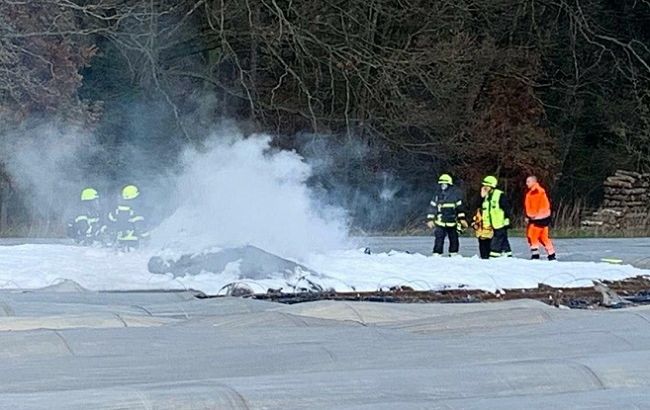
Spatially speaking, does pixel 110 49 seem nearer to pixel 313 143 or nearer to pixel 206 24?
pixel 206 24

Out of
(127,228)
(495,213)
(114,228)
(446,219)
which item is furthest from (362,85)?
(127,228)

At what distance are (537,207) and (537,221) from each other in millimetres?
340

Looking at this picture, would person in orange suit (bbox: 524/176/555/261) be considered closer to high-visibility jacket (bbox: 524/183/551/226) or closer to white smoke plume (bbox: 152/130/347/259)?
high-visibility jacket (bbox: 524/183/551/226)

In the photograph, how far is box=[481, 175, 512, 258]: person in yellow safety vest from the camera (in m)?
14.8

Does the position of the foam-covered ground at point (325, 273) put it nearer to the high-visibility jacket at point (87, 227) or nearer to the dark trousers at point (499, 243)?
the high-visibility jacket at point (87, 227)

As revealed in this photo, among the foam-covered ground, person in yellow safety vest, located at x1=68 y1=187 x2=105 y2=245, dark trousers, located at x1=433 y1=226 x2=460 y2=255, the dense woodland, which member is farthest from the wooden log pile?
the foam-covered ground

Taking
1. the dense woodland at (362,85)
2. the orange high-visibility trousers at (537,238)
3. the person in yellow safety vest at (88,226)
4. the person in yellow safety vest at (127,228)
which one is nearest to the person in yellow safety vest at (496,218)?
the orange high-visibility trousers at (537,238)

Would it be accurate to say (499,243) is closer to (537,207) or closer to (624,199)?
(537,207)

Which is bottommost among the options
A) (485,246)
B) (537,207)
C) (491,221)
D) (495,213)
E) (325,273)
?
(325,273)

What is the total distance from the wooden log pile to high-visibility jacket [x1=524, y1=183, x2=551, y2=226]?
11941mm

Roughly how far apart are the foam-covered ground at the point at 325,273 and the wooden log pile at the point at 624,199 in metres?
15.7

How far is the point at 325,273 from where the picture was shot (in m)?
11.2

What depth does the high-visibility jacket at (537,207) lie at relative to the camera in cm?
1528

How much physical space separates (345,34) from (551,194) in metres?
8.82
